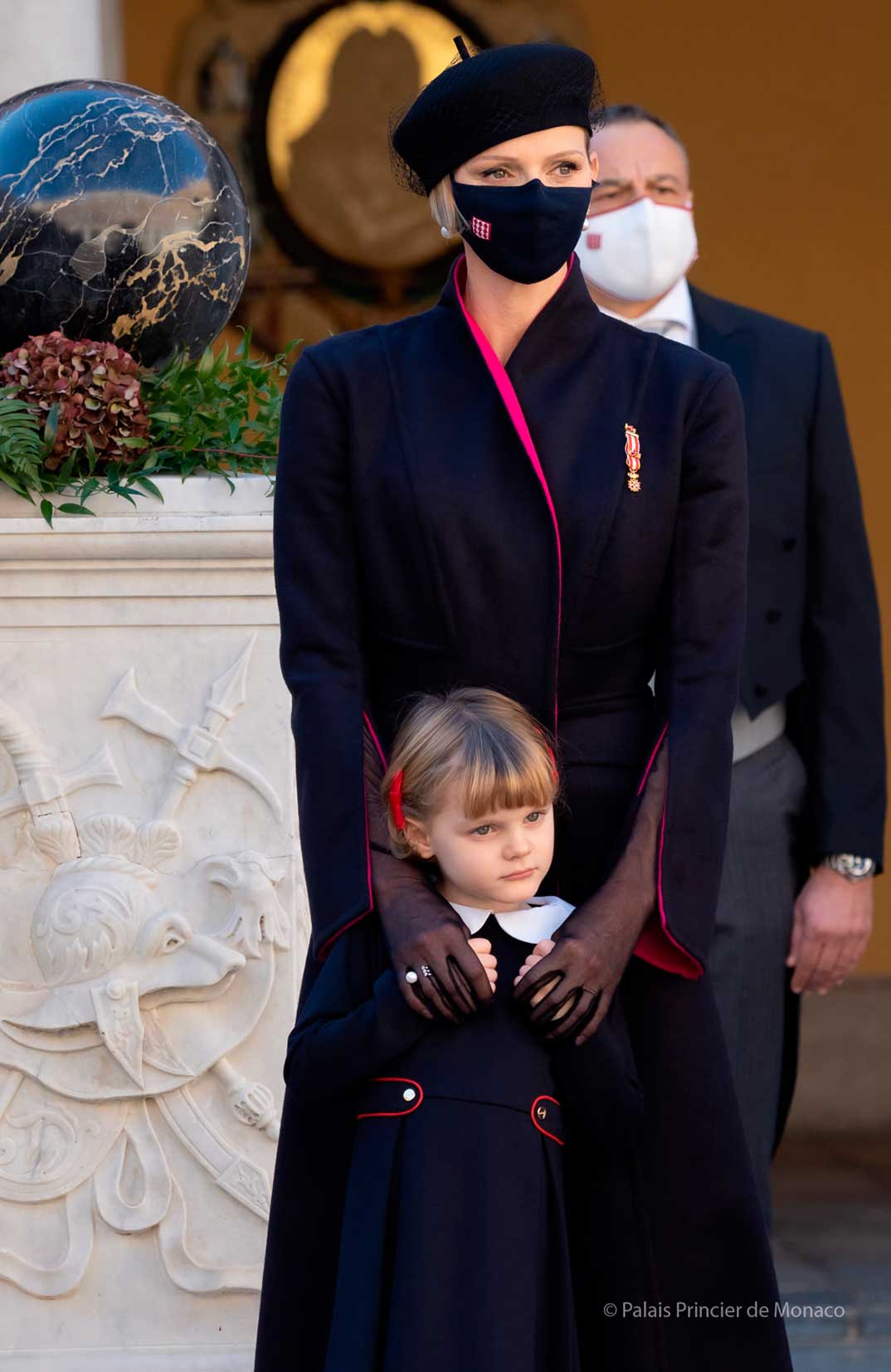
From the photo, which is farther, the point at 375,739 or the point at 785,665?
the point at 785,665

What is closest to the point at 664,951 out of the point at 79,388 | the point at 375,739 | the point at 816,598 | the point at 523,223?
the point at 375,739

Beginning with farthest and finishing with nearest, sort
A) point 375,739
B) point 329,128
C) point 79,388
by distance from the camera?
point 329,128 → point 79,388 → point 375,739

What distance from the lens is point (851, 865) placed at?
11.3ft

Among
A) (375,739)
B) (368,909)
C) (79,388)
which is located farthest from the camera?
(79,388)

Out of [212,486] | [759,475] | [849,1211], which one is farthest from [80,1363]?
[849,1211]

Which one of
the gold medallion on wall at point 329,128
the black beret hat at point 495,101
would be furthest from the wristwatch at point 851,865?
the gold medallion on wall at point 329,128

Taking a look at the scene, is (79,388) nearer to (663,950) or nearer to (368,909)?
(368,909)

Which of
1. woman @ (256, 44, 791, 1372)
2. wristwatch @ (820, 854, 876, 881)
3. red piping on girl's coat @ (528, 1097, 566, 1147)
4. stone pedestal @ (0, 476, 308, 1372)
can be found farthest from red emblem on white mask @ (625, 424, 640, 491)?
wristwatch @ (820, 854, 876, 881)

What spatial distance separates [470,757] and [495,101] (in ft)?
2.20

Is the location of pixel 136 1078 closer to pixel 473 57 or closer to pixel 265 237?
pixel 473 57

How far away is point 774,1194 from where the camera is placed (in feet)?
17.8

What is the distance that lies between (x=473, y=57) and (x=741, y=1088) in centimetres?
187

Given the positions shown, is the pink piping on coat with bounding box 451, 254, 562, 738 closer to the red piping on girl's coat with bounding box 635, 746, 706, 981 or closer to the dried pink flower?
the red piping on girl's coat with bounding box 635, 746, 706, 981

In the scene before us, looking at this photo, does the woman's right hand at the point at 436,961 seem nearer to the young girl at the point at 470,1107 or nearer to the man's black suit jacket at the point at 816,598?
the young girl at the point at 470,1107
